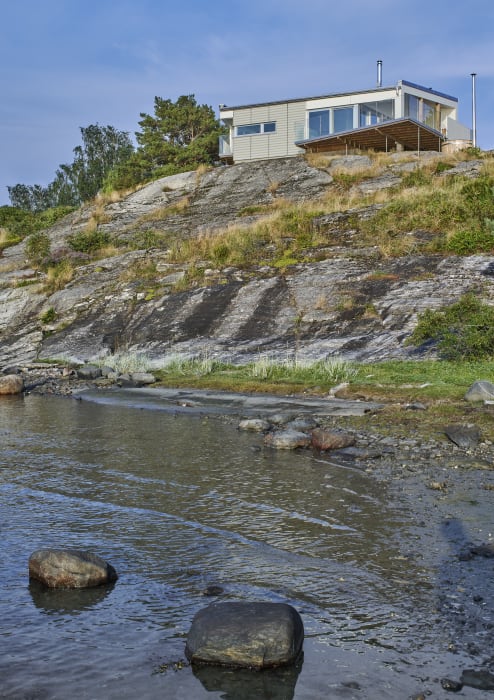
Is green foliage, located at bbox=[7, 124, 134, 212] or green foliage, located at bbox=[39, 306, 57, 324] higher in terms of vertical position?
green foliage, located at bbox=[7, 124, 134, 212]

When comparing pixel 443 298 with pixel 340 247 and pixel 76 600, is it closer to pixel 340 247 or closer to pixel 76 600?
pixel 340 247

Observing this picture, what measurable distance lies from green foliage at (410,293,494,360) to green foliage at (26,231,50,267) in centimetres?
2376

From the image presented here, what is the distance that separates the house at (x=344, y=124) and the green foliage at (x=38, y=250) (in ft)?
57.4

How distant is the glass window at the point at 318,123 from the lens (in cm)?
4716

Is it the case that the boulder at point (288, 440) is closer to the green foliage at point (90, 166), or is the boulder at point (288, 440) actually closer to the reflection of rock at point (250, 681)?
the reflection of rock at point (250, 681)

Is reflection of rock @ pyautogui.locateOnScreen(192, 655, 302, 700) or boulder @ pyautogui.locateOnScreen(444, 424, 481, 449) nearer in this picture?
reflection of rock @ pyautogui.locateOnScreen(192, 655, 302, 700)

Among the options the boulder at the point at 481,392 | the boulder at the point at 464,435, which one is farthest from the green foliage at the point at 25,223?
the boulder at the point at 464,435

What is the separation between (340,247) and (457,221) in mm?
4701

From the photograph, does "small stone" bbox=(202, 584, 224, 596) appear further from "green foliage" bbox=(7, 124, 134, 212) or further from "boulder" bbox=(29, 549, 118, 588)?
"green foliage" bbox=(7, 124, 134, 212)

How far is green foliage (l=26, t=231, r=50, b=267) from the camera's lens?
36594 millimetres

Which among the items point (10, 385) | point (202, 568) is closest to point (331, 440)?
point (202, 568)

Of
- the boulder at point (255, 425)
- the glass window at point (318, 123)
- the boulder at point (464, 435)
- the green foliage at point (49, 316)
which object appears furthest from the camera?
the glass window at point (318, 123)

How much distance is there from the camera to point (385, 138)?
142 feet

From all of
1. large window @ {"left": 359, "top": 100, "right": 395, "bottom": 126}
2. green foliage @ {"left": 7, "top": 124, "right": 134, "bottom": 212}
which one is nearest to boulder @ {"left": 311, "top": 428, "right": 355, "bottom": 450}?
large window @ {"left": 359, "top": 100, "right": 395, "bottom": 126}
